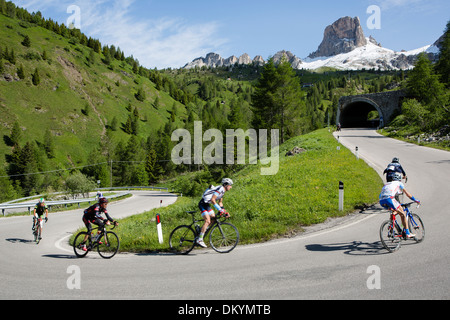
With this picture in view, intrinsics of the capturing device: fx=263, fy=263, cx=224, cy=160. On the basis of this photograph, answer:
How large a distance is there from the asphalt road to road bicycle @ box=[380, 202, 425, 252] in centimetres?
22

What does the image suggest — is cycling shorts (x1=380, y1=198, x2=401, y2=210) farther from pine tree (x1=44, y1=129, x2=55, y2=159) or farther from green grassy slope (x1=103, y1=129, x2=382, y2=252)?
pine tree (x1=44, y1=129, x2=55, y2=159)

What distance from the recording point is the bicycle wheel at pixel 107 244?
32.9 ft

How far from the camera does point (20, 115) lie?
115 metres

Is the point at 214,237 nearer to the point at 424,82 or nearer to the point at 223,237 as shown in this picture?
the point at 223,237

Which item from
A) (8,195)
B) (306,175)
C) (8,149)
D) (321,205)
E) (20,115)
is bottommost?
(8,195)

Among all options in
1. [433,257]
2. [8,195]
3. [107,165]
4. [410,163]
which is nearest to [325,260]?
[433,257]

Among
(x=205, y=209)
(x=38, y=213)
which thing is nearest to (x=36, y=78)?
(x=38, y=213)

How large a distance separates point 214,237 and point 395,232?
558 cm

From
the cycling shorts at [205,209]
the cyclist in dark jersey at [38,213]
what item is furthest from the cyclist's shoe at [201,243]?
the cyclist in dark jersey at [38,213]

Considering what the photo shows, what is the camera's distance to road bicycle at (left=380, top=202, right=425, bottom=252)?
7.56m

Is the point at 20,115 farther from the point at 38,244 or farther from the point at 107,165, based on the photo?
the point at 38,244

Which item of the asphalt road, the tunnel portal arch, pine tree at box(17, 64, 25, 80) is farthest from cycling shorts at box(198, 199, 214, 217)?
pine tree at box(17, 64, 25, 80)

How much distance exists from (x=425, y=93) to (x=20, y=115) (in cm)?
14269
